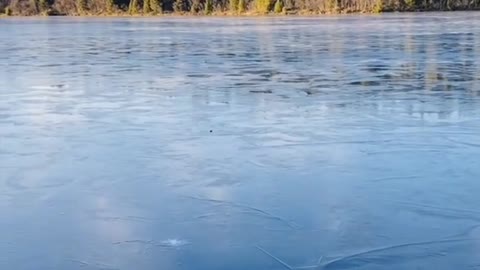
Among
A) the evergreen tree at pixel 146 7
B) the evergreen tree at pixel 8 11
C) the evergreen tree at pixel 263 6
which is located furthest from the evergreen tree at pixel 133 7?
the evergreen tree at pixel 8 11

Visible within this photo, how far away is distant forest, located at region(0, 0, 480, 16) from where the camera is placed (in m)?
42.4

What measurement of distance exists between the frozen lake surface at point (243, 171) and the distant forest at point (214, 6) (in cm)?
3245

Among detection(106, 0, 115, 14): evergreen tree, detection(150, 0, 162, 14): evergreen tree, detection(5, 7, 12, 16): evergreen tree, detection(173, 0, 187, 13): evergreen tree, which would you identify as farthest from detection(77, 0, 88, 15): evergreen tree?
detection(173, 0, 187, 13): evergreen tree

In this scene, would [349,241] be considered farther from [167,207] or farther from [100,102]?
[100,102]

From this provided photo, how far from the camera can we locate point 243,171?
17.3ft

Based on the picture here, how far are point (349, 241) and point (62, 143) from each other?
3.15 m

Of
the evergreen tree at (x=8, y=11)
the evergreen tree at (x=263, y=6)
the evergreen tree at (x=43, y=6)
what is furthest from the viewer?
the evergreen tree at (x=43, y=6)

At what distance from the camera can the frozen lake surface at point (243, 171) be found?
3.76 m

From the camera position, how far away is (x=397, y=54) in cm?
1374

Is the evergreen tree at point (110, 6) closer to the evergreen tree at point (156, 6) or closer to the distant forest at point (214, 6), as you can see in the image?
the distant forest at point (214, 6)

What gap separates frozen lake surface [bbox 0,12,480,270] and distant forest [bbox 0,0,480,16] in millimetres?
32453

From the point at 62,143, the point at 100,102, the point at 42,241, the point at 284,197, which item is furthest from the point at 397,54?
the point at 42,241

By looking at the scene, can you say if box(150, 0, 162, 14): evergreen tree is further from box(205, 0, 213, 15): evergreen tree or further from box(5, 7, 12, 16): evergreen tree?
box(5, 7, 12, 16): evergreen tree

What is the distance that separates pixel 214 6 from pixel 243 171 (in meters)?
43.7
